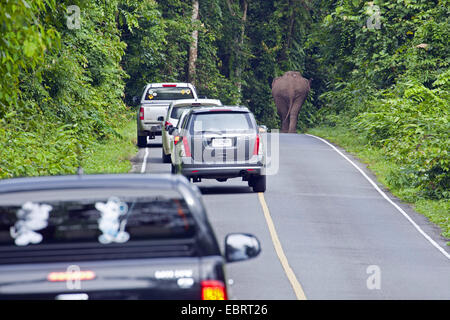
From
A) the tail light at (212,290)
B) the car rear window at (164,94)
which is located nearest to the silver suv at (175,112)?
the car rear window at (164,94)

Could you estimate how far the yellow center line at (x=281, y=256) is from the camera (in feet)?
40.7

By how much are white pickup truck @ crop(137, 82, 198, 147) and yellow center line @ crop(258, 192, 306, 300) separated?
974 cm

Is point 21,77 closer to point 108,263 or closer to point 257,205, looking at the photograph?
point 257,205

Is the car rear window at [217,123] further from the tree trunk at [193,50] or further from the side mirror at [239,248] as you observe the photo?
the tree trunk at [193,50]

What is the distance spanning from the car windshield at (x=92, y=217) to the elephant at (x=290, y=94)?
53.6m

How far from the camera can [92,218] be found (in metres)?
6.00

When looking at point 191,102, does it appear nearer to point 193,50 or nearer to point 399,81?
point 399,81

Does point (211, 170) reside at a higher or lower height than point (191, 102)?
lower

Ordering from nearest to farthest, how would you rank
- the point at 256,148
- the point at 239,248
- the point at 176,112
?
the point at 239,248 < the point at 256,148 < the point at 176,112

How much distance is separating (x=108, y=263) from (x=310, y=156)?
85.1 ft

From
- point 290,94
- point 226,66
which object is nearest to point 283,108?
point 290,94

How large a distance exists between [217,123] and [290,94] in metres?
39.8
